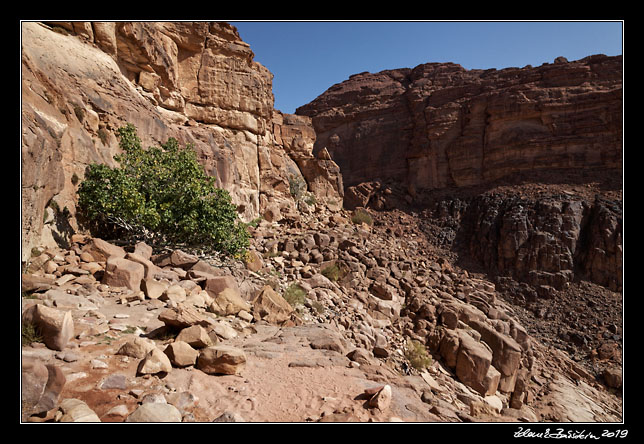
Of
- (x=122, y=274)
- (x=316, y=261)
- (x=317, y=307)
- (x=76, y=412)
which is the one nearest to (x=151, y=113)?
(x=316, y=261)

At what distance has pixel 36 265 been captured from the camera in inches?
221

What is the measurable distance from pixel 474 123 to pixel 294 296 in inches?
1242

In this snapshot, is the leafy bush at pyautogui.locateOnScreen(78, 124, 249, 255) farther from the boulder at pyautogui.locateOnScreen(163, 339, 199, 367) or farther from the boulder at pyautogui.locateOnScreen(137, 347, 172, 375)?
the boulder at pyautogui.locateOnScreen(137, 347, 172, 375)

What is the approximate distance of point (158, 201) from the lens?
902cm

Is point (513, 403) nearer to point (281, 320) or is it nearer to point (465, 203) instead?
point (281, 320)

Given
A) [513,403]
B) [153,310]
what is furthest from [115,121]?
[513,403]

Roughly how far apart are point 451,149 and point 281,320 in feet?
105

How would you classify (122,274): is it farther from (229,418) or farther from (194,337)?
(229,418)

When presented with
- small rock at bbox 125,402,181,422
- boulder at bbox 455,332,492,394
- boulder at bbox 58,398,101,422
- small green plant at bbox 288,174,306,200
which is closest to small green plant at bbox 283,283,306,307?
boulder at bbox 455,332,492,394

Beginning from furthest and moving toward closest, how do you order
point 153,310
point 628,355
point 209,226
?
point 209,226 < point 628,355 < point 153,310

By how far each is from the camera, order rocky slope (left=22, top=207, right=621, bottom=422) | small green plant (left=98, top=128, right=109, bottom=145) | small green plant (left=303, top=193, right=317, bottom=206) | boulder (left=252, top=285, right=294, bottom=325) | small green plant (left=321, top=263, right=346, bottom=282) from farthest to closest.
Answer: small green plant (left=303, top=193, right=317, bottom=206), small green plant (left=321, top=263, right=346, bottom=282), small green plant (left=98, top=128, right=109, bottom=145), boulder (left=252, top=285, right=294, bottom=325), rocky slope (left=22, top=207, right=621, bottom=422)

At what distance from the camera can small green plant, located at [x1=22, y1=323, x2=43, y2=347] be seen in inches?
138

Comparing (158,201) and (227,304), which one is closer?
(227,304)

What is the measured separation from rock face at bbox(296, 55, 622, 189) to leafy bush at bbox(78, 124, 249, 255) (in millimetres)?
29039
